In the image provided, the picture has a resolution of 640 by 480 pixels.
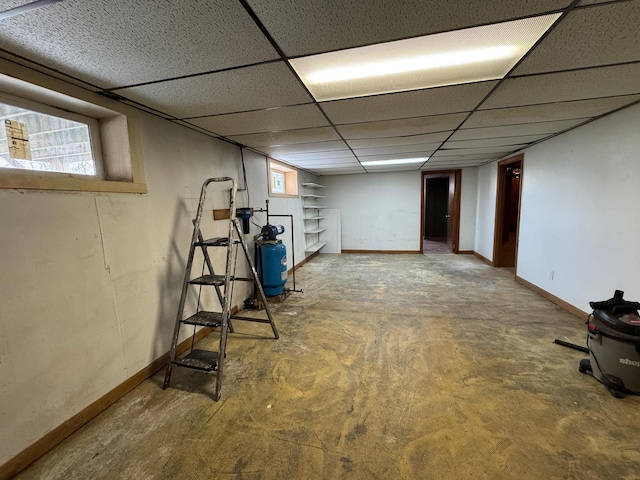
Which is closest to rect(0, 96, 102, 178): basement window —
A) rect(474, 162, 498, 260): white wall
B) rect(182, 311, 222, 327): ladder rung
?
rect(182, 311, 222, 327): ladder rung

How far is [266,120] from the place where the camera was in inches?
94.3

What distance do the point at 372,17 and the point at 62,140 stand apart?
2.06m

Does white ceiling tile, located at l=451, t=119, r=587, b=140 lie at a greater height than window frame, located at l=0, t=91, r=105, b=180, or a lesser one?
greater

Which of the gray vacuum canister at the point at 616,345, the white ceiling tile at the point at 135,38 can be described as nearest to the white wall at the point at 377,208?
the gray vacuum canister at the point at 616,345

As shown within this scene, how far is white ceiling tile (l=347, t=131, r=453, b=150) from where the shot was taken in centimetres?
315

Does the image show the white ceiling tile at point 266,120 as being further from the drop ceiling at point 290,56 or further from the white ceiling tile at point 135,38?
the white ceiling tile at point 135,38

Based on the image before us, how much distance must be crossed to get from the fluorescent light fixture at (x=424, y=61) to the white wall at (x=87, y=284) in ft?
5.06

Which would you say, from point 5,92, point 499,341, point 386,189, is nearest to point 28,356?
point 5,92

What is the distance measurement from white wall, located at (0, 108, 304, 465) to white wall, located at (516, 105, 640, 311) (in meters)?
4.06

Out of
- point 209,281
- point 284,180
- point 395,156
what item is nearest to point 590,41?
point 209,281

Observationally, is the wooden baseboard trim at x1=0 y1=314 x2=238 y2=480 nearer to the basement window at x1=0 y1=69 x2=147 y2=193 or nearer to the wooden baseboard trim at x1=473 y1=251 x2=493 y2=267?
the basement window at x1=0 y1=69 x2=147 y2=193

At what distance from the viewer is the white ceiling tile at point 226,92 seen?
157cm

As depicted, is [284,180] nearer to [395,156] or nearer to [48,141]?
[395,156]

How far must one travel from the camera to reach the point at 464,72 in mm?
1672
